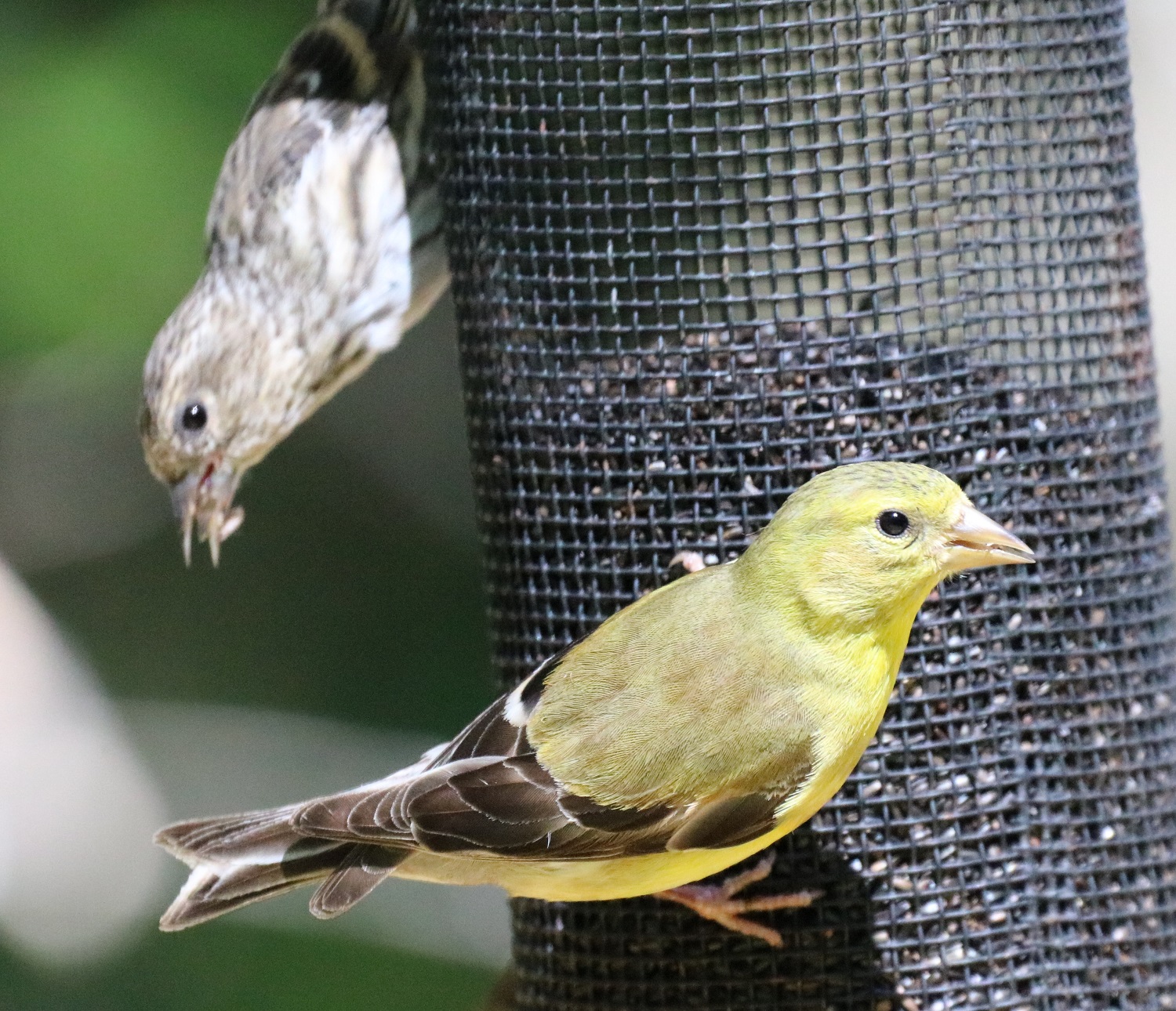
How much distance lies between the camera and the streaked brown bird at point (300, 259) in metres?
5.61

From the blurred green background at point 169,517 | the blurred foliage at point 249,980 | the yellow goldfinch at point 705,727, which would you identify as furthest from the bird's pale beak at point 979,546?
the blurred foliage at point 249,980

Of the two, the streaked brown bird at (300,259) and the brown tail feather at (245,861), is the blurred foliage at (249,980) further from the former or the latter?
the brown tail feather at (245,861)

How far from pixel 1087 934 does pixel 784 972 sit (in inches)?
32.9

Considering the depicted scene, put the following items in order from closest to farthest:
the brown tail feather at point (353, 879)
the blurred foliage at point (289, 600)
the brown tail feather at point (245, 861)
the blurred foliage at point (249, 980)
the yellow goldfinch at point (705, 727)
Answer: the yellow goldfinch at point (705, 727) → the brown tail feather at point (353, 879) → the brown tail feather at point (245, 861) → the blurred foliage at point (249, 980) → the blurred foliage at point (289, 600)

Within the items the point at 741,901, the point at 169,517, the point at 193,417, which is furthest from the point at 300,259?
the point at 169,517

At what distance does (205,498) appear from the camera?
5750 mm

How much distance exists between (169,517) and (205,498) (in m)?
2.94

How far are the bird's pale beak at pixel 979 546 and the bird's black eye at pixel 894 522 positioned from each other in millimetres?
99

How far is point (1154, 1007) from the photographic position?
14.9ft

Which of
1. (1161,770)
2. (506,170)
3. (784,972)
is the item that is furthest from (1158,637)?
(506,170)

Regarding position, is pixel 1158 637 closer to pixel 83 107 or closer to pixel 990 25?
pixel 990 25

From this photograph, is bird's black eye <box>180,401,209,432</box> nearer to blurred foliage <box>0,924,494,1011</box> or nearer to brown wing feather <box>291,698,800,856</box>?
brown wing feather <box>291,698,800,856</box>

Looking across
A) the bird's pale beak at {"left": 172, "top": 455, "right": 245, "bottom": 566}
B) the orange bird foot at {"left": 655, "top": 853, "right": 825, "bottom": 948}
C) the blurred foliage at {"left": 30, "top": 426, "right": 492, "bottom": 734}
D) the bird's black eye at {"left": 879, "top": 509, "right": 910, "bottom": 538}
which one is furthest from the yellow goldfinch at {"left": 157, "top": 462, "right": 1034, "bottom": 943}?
the blurred foliage at {"left": 30, "top": 426, "right": 492, "bottom": 734}

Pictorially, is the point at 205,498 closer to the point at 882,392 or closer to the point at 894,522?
the point at 882,392
